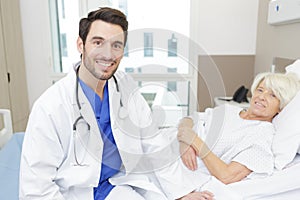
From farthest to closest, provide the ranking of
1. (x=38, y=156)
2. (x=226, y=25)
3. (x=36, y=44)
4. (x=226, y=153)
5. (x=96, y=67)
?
(x=36, y=44), (x=226, y=25), (x=226, y=153), (x=96, y=67), (x=38, y=156)

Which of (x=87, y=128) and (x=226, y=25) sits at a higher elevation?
(x=226, y=25)

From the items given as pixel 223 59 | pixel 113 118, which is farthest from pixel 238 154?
pixel 223 59

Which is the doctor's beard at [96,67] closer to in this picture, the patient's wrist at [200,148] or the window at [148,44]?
the window at [148,44]

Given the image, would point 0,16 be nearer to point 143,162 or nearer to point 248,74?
point 143,162

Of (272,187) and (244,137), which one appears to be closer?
(272,187)

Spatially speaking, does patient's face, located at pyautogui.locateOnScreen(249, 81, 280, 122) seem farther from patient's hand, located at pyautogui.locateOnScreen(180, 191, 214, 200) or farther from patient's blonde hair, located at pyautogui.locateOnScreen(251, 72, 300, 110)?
patient's hand, located at pyautogui.locateOnScreen(180, 191, 214, 200)

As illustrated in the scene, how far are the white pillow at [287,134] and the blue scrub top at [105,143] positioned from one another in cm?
70

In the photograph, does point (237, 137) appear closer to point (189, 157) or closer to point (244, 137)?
point (244, 137)

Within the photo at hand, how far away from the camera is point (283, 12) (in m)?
2.02

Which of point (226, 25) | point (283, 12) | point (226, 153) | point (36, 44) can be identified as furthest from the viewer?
point (36, 44)

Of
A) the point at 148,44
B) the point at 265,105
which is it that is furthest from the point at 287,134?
the point at 148,44

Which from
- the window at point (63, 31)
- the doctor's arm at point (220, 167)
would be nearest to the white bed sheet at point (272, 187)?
the doctor's arm at point (220, 167)

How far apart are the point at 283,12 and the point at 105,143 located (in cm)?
166

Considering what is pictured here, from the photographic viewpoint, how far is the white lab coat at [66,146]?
0.96 metres
